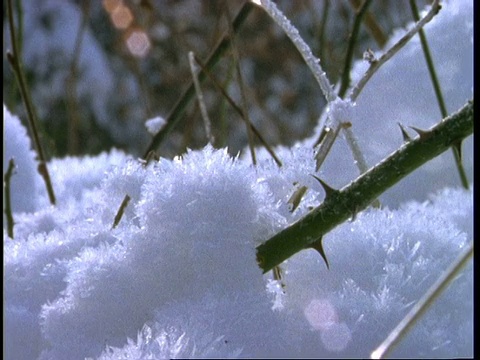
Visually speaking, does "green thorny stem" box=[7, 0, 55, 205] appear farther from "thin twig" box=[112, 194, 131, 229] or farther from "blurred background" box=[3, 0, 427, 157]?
"blurred background" box=[3, 0, 427, 157]

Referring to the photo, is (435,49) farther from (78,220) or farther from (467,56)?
(78,220)

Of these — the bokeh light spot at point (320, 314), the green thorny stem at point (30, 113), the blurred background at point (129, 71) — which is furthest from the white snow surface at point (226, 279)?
the blurred background at point (129, 71)

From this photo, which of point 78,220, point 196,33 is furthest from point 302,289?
point 196,33

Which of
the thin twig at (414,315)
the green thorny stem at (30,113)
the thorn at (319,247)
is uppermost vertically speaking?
the green thorny stem at (30,113)

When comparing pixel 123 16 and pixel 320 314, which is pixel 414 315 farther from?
pixel 123 16

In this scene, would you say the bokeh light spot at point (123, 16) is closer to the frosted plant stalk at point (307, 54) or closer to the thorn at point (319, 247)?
the frosted plant stalk at point (307, 54)

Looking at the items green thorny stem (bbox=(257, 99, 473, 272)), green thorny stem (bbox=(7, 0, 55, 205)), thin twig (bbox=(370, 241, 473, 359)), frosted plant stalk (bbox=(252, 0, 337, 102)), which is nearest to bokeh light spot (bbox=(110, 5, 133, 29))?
green thorny stem (bbox=(7, 0, 55, 205))
